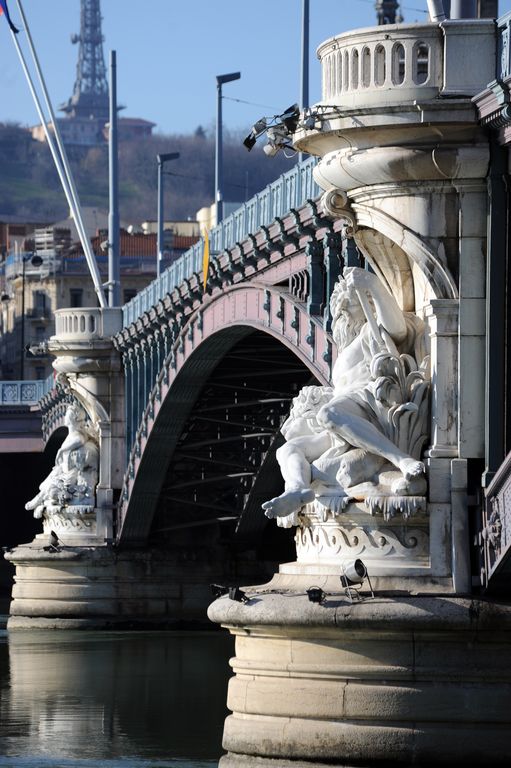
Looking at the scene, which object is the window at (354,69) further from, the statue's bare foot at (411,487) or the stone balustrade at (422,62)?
the statue's bare foot at (411,487)

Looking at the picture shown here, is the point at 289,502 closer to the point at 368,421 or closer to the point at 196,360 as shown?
the point at 368,421

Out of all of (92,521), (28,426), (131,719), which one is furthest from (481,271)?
(28,426)

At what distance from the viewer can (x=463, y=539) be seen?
24156 millimetres

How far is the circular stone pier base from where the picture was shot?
23141 mm

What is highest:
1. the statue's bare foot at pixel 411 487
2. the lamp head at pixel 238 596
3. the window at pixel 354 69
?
the window at pixel 354 69

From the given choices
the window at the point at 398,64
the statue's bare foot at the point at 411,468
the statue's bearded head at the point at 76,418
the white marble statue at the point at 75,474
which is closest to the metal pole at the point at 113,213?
the statue's bearded head at the point at 76,418

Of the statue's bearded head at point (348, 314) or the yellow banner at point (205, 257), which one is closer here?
Answer: the statue's bearded head at point (348, 314)

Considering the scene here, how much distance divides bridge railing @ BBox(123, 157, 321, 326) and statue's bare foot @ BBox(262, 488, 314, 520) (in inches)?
530

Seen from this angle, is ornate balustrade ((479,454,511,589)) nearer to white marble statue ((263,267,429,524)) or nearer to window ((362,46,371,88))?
white marble statue ((263,267,429,524))

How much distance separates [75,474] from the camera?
222ft

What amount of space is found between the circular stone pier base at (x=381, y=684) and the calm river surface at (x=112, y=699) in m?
7.42

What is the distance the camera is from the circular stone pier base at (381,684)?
75.9ft

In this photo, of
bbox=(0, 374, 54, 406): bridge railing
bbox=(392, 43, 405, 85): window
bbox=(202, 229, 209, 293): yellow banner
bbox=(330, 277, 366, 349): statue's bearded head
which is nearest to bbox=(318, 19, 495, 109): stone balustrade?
bbox=(392, 43, 405, 85): window

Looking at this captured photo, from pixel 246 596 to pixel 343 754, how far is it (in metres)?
2.05
